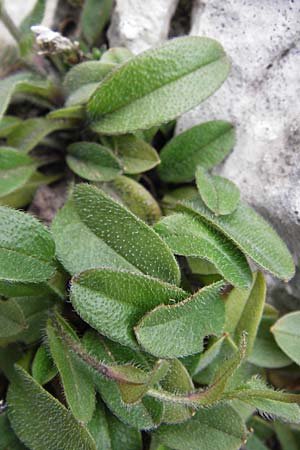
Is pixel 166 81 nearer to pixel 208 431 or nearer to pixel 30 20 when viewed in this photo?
pixel 30 20

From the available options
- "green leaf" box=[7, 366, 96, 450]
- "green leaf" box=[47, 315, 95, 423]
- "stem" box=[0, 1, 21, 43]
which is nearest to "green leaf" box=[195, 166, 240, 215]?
"green leaf" box=[47, 315, 95, 423]

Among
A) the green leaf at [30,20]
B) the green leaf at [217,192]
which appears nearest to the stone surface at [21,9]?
the green leaf at [30,20]

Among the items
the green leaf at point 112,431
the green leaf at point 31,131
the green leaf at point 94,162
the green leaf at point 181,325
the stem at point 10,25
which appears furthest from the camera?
the stem at point 10,25

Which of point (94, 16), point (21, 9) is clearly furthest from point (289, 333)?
point (21, 9)

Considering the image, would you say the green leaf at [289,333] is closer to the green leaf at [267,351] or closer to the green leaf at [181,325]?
the green leaf at [267,351]

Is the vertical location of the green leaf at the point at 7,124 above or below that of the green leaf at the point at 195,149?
below

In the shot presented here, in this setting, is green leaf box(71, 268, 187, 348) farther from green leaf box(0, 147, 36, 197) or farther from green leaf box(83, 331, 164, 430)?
green leaf box(0, 147, 36, 197)
